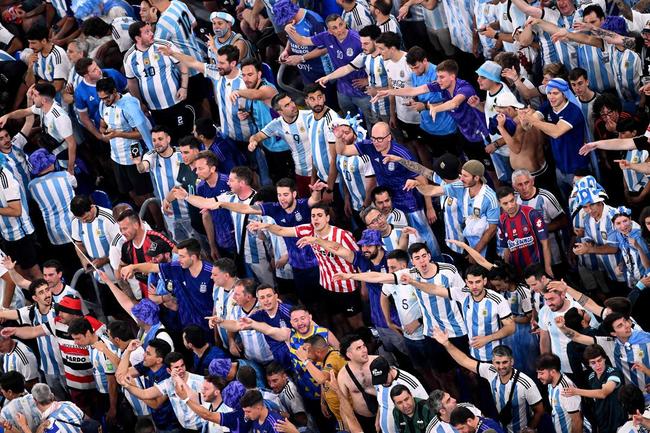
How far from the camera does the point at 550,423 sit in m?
12.2

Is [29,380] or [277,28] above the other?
[277,28]

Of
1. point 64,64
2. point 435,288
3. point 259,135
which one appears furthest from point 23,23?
point 435,288

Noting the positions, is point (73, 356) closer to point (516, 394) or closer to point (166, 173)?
point (166, 173)

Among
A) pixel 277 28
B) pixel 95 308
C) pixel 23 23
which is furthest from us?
pixel 23 23

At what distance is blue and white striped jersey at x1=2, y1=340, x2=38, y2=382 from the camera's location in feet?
46.3

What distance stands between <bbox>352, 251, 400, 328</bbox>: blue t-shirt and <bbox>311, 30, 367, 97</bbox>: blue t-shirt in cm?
237

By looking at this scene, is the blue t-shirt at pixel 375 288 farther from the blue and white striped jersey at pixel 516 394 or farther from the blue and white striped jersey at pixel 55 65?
the blue and white striped jersey at pixel 55 65

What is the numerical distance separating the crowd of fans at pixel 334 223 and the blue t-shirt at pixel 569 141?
25 mm

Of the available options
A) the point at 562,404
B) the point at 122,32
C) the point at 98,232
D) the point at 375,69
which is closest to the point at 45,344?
the point at 98,232

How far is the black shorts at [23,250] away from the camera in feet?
49.7

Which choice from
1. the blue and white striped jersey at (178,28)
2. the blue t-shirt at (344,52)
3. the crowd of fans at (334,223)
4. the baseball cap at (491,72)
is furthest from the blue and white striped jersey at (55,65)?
the baseball cap at (491,72)

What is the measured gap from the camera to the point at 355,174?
14.1 meters

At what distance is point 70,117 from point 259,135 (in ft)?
8.23

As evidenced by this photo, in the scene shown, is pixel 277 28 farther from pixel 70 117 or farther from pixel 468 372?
pixel 468 372
